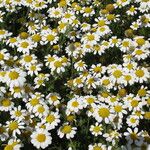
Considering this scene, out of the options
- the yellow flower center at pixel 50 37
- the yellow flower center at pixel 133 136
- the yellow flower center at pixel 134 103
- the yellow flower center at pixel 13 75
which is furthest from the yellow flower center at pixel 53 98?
the yellow flower center at pixel 50 37

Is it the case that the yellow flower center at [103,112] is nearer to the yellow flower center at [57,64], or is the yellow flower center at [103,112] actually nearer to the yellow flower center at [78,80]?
the yellow flower center at [78,80]

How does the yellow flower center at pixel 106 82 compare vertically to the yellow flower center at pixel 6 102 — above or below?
above

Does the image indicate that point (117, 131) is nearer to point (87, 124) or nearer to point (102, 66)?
point (87, 124)

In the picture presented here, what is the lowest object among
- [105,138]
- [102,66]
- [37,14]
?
[105,138]

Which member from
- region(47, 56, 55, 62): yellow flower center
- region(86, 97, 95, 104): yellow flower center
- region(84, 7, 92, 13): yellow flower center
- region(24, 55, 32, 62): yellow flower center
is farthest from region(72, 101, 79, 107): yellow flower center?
region(84, 7, 92, 13): yellow flower center

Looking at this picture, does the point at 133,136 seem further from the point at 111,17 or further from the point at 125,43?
the point at 111,17

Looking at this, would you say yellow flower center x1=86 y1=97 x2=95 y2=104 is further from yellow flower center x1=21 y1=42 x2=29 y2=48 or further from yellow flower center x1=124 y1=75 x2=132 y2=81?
yellow flower center x1=21 y1=42 x2=29 y2=48

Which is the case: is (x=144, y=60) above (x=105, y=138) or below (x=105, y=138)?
above

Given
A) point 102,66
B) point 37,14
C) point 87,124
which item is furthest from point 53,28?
point 87,124
